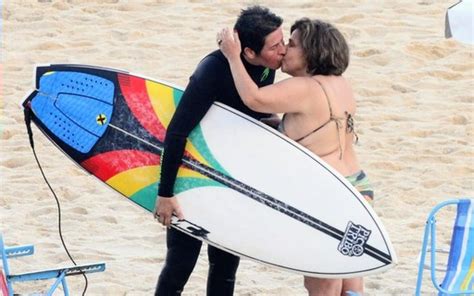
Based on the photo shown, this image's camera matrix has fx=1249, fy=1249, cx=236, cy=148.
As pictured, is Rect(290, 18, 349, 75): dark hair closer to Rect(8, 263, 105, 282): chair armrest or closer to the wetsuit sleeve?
the wetsuit sleeve

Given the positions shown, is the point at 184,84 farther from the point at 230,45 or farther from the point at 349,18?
the point at 230,45

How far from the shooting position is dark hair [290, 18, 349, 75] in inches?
181

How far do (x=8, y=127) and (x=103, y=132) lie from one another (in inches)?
132

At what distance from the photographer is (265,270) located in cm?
619

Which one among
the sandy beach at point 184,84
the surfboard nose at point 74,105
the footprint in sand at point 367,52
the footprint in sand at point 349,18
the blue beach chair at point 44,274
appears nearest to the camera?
the blue beach chair at point 44,274

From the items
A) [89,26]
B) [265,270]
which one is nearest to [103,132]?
[265,270]

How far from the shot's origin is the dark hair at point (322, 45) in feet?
15.0

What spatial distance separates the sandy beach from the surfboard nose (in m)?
1.06

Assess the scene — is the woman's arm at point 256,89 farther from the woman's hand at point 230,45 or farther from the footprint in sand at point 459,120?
the footprint in sand at point 459,120

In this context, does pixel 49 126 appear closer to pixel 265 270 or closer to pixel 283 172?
pixel 283 172

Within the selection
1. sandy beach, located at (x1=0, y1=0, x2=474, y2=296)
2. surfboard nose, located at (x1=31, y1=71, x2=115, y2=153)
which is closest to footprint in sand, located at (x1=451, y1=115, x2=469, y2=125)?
sandy beach, located at (x1=0, y1=0, x2=474, y2=296)

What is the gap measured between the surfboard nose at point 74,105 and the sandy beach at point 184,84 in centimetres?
106

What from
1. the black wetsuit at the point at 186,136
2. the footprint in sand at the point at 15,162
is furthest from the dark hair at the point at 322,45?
the footprint in sand at the point at 15,162

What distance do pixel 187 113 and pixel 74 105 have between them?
2.09 ft
